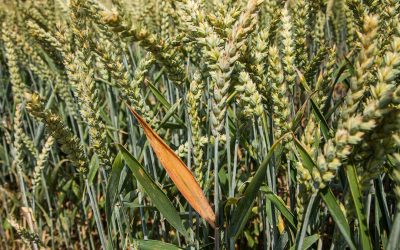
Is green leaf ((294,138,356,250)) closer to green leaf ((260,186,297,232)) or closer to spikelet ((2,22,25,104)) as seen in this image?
green leaf ((260,186,297,232))

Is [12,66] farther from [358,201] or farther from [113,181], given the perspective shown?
[358,201]

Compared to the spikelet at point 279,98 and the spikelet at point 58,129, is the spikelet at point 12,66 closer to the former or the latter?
the spikelet at point 58,129

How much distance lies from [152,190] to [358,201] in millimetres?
413

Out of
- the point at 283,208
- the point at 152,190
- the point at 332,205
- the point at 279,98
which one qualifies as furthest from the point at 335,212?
the point at 152,190

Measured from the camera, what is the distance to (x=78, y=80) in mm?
986

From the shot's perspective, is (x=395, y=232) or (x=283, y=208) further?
(x=283, y=208)

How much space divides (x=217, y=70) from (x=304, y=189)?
10.9 inches

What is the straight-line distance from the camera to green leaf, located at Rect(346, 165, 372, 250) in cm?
68

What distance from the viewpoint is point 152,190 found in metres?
0.87

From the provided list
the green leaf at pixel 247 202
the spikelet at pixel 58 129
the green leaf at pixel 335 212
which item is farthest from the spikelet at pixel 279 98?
the spikelet at pixel 58 129

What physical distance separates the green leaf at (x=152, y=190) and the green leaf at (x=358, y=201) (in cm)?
38

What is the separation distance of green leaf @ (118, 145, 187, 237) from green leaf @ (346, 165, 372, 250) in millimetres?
376

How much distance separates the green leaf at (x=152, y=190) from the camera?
86cm

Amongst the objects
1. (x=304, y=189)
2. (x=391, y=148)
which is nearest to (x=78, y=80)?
(x=304, y=189)
